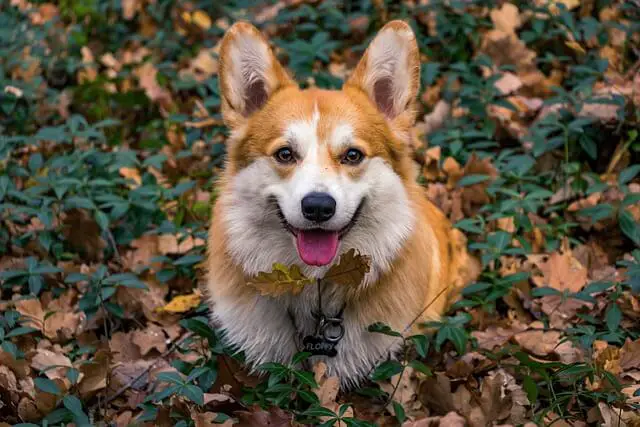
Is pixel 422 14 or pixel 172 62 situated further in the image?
pixel 172 62

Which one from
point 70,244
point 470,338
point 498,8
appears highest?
point 498,8

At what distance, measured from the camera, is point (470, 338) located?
11.6 feet

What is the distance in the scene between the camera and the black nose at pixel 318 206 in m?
2.86

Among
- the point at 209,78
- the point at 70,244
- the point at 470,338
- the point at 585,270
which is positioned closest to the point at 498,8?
the point at 209,78

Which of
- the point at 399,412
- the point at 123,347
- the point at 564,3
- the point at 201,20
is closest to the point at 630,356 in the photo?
the point at 399,412

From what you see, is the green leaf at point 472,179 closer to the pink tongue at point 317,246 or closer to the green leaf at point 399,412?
the pink tongue at point 317,246

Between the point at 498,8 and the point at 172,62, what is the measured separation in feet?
8.48

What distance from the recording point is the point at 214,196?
4.22m

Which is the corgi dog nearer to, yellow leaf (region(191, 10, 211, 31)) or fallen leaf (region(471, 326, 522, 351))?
fallen leaf (region(471, 326, 522, 351))

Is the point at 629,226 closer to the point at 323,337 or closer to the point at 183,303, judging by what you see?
the point at 323,337

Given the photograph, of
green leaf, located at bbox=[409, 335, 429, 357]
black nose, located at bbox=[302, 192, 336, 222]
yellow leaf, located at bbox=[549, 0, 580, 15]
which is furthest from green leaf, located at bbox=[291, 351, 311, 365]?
yellow leaf, located at bbox=[549, 0, 580, 15]

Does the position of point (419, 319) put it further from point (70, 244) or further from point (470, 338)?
point (70, 244)

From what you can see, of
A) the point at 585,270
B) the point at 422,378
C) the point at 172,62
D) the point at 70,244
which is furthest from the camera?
the point at 172,62

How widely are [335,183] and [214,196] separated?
1.42 metres
